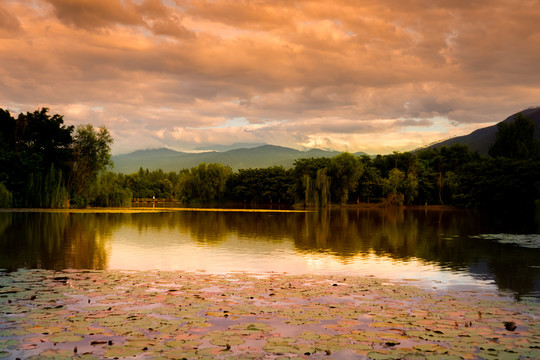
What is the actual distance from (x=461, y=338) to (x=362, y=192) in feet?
281

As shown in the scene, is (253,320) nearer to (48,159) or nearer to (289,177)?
(48,159)

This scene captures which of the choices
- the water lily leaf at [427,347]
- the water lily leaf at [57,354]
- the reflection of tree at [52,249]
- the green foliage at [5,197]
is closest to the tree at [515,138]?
the green foliage at [5,197]

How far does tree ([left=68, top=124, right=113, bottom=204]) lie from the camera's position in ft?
212

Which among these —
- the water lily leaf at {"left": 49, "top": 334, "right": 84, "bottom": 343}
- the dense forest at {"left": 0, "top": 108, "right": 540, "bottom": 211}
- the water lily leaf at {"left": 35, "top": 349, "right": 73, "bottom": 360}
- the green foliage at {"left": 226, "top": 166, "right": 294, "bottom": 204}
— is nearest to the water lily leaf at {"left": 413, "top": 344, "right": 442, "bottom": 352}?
the water lily leaf at {"left": 35, "top": 349, "right": 73, "bottom": 360}

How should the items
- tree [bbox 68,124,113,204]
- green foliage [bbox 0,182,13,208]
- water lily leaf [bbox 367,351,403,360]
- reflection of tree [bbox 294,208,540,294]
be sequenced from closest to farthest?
1. water lily leaf [bbox 367,351,403,360]
2. reflection of tree [bbox 294,208,540,294]
3. green foliage [bbox 0,182,13,208]
4. tree [bbox 68,124,113,204]

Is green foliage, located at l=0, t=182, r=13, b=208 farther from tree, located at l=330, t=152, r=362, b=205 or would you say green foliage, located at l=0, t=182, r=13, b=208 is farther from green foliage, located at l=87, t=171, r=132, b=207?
tree, located at l=330, t=152, r=362, b=205

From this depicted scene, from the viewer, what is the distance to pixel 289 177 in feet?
344

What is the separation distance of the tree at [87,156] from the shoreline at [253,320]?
182ft

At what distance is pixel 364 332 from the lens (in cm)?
782

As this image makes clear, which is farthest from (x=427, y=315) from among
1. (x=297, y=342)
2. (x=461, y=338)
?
(x=297, y=342)

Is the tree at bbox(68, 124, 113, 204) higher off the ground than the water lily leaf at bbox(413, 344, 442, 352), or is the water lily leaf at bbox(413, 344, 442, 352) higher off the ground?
the tree at bbox(68, 124, 113, 204)

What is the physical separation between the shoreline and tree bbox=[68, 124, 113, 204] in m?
55.6

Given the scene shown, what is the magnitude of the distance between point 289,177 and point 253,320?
9658cm

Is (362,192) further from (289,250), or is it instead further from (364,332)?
(364,332)
